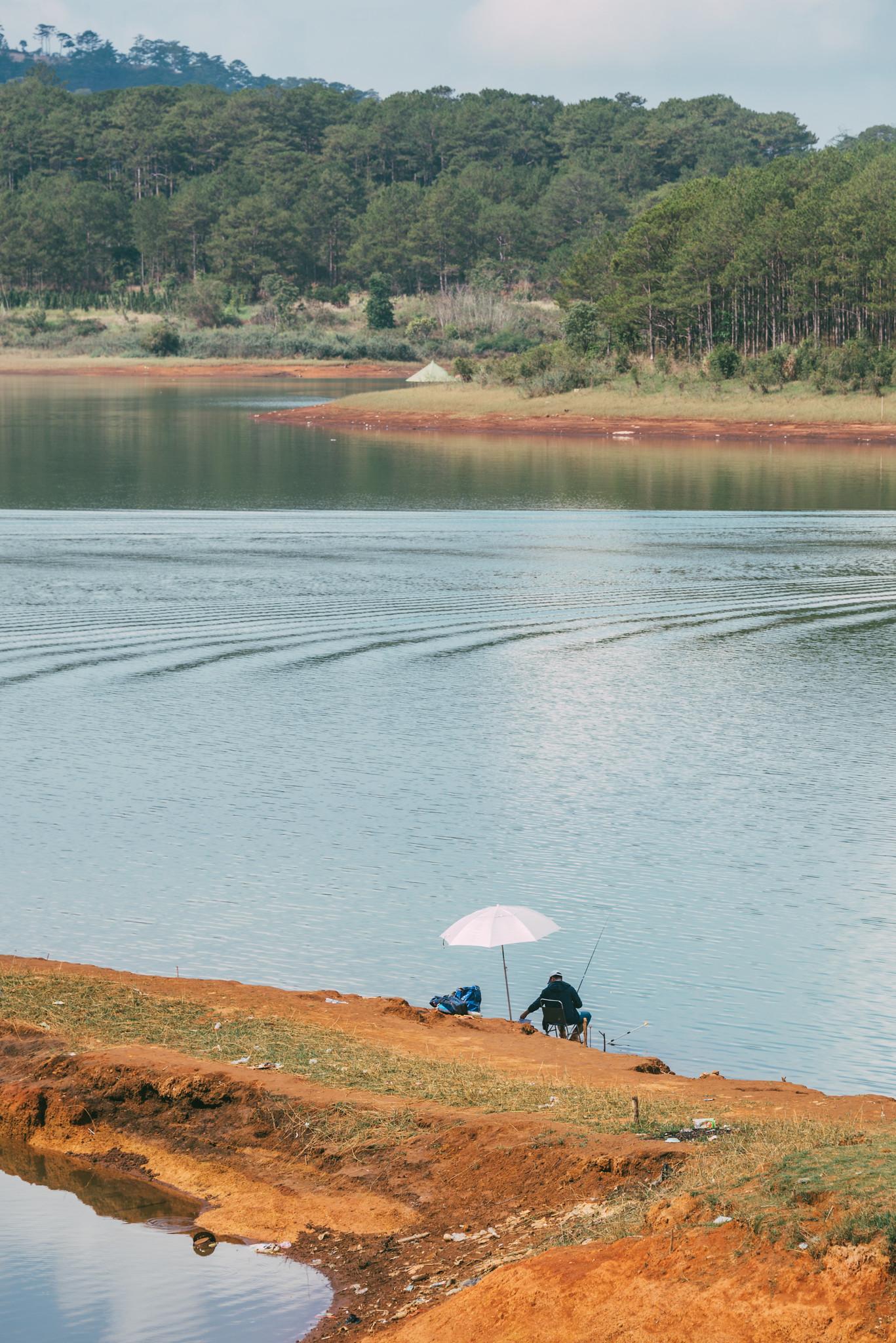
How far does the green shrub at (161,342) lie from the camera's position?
166m

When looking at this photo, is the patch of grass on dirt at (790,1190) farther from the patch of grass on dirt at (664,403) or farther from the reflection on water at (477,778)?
the patch of grass on dirt at (664,403)

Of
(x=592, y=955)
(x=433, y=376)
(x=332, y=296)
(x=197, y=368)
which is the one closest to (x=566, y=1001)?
(x=592, y=955)

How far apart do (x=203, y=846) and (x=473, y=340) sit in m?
141

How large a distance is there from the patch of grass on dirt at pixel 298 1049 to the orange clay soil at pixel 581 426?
73.0 m

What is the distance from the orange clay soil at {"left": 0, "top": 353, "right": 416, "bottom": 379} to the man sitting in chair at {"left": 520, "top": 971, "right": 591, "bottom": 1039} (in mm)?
140960

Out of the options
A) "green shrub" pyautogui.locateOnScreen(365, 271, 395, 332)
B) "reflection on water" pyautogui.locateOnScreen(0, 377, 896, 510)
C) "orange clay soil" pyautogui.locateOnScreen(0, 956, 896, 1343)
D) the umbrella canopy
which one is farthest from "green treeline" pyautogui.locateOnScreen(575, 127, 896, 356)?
"orange clay soil" pyautogui.locateOnScreen(0, 956, 896, 1343)

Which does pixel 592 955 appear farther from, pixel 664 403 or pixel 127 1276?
pixel 664 403

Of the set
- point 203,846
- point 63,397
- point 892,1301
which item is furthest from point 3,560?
point 63,397

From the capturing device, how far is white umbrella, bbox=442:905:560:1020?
14.8m

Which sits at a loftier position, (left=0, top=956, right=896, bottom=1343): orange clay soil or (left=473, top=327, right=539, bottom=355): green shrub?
(left=473, top=327, right=539, bottom=355): green shrub

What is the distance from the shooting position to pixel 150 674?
30.1 metres

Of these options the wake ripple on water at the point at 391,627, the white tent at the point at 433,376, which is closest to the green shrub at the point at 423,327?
the white tent at the point at 433,376

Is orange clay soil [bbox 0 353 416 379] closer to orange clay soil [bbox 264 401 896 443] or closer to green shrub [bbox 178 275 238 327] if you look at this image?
green shrub [bbox 178 275 238 327]

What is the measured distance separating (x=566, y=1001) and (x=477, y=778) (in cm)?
950
